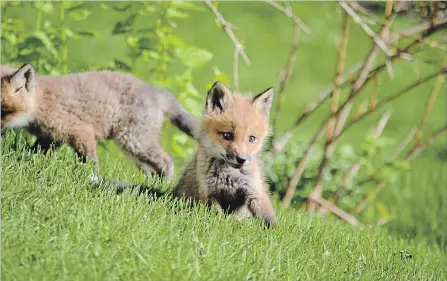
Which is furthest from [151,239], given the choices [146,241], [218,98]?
[218,98]

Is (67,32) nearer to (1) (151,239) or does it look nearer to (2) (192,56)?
(2) (192,56)

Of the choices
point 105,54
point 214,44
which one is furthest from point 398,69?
point 105,54

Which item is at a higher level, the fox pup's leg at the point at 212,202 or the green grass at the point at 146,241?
the green grass at the point at 146,241

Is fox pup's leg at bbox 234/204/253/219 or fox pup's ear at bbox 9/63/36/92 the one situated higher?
fox pup's leg at bbox 234/204/253/219

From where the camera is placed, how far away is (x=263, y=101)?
230 inches

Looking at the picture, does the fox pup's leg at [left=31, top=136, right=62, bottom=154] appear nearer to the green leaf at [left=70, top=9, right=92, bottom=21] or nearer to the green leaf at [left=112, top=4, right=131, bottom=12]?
the green leaf at [left=70, top=9, right=92, bottom=21]

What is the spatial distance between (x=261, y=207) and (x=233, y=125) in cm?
65

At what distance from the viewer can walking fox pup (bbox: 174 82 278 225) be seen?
5.56 metres

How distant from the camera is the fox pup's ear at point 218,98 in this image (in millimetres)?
5651

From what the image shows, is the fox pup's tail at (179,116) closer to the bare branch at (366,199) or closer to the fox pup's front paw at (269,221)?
the fox pup's front paw at (269,221)

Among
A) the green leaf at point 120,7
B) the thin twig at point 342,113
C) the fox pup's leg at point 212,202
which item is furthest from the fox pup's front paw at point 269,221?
the green leaf at point 120,7

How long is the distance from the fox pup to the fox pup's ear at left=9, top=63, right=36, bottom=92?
14 mm

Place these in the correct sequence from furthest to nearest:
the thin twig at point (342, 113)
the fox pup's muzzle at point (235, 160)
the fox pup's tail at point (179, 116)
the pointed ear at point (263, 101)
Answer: the thin twig at point (342, 113), the fox pup's tail at point (179, 116), the pointed ear at point (263, 101), the fox pup's muzzle at point (235, 160)

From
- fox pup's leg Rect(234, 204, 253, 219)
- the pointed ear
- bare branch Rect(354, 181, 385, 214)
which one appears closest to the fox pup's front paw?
fox pup's leg Rect(234, 204, 253, 219)
